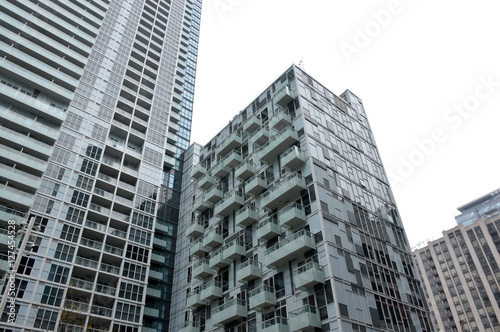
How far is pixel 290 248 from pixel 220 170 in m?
20.1

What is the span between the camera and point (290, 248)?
39.2 metres

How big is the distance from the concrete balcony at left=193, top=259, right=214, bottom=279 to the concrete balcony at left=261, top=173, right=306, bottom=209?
11.7 meters

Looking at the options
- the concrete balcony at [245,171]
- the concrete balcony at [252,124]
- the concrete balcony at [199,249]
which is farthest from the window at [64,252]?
the concrete balcony at [252,124]

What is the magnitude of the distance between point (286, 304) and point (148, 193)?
37.4 meters

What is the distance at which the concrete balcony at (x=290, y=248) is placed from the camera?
3847 centimetres

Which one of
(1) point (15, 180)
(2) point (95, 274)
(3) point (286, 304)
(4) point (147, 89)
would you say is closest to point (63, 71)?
(4) point (147, 89)

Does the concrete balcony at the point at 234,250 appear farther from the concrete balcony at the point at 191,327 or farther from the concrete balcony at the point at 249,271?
the concrete balcony at the point at 191,327

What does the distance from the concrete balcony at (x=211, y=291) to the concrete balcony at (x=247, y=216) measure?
732 cm

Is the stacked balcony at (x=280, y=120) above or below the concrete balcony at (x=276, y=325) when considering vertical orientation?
above

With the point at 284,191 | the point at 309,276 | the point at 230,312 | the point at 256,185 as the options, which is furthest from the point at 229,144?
the point at 309,276

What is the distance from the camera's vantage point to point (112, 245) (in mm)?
Result: 61938

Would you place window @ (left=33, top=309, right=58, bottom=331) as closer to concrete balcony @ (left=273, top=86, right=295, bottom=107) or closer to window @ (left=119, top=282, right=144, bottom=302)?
window @ (left=119, top=282, right=144, bottom=302)

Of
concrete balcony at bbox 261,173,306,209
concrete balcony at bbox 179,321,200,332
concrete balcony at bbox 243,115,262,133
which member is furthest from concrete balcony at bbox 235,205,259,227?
concrete balcony at bbox 179,321,200,332

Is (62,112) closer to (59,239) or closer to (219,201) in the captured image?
(59,239)
